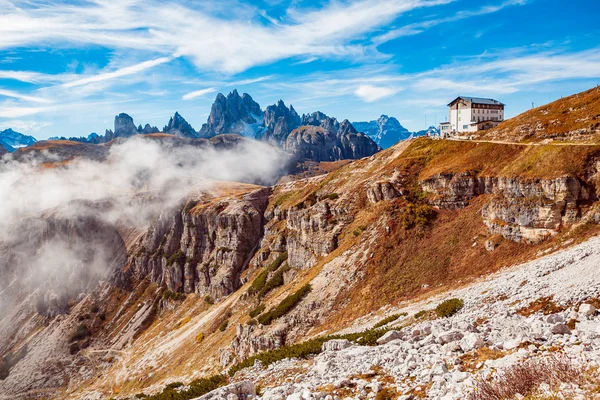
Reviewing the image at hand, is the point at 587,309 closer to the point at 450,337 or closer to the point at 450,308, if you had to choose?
the point at 450,337

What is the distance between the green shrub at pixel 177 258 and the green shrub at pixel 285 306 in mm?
122426

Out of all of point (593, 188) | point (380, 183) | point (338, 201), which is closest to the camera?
point (593, 188)

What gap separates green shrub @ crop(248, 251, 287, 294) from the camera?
369 feet

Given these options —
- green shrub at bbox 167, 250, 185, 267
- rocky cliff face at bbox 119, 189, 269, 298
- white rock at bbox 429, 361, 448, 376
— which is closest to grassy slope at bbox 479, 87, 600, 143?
white rock at bbox 429, 361, 448, 376

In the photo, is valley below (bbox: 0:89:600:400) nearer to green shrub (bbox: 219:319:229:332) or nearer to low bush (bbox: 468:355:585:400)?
low bush (bbox: 468:355:585:400)

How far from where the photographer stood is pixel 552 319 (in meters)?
20.8

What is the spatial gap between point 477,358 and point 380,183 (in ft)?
233

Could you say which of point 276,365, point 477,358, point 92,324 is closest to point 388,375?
point 477,358

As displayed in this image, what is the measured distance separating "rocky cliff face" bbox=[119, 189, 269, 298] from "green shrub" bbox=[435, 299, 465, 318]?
4889 inches

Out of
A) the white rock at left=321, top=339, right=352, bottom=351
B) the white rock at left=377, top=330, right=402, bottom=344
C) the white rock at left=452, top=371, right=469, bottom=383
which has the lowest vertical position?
the white rock at left=321, top=339, right=352, bottom=351

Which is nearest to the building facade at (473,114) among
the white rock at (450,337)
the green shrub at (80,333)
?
the white rock at (450,337)

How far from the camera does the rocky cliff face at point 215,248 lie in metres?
160

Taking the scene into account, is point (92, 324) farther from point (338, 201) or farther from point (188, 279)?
point (338, 201)

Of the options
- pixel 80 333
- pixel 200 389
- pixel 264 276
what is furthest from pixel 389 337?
pixel 80 333
